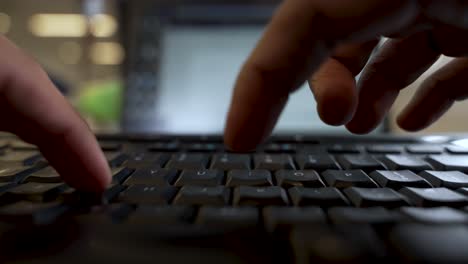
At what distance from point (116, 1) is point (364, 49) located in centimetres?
57

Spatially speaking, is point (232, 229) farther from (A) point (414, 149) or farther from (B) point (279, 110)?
(A) point (414, 149)

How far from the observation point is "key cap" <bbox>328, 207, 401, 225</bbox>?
25 centimetres

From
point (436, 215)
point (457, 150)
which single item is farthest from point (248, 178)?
point (457, 150)

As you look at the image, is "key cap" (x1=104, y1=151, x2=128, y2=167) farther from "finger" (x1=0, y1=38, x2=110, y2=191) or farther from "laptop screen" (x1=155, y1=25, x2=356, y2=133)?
"laptop screen" (x1=155, y1=25, x2=356, y2=133)

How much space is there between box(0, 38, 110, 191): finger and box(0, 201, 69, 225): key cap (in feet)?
0.11

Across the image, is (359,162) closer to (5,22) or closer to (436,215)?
(436,215)

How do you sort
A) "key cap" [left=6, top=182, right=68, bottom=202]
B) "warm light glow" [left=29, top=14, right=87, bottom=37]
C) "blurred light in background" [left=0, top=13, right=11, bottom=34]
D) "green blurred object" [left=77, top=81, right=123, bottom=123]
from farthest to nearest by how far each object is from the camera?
"warm light glow" [left=29, top=14, right=87, bottom=37]
"blurred light in background" [left=0, top=13, right=11, bottom=34]
"green blurred object" [left=77, top=81, right=123, bottom=123]
"key cap" [left=6, top=182, right=68, bottom=202]

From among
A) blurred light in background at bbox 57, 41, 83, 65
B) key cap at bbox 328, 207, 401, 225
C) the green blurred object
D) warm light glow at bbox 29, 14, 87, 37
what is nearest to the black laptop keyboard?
key cap at bbox 328, 207, 401, 225

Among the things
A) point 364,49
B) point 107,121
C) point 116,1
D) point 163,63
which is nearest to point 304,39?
point 364,49

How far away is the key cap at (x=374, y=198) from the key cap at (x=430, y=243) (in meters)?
0.06

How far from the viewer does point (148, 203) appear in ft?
0.96

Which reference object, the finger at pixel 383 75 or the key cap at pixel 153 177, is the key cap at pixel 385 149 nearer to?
the finger at pixel 383 75

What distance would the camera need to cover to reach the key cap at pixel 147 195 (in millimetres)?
294

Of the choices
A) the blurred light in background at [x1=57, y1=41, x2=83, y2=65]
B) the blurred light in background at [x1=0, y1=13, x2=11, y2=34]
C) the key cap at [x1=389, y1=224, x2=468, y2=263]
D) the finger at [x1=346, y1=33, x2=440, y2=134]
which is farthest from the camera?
the blurred light in background at [x1=57, y1=41, x2=83, y2=65]
